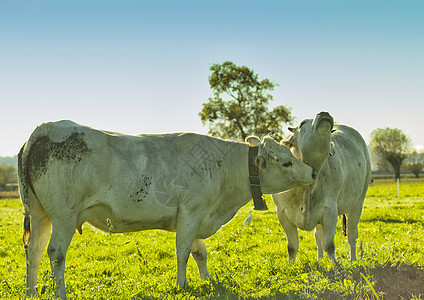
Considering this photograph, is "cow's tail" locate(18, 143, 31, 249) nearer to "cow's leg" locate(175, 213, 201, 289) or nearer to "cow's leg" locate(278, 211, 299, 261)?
"cow's leg" locate(175, 213, 201, 289)

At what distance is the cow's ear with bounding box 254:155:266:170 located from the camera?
20.6ft

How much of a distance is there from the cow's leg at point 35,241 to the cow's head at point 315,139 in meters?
3.82

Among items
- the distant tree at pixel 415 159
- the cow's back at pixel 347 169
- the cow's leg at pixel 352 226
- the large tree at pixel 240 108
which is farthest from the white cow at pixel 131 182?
the distant tree at pixel 415 159

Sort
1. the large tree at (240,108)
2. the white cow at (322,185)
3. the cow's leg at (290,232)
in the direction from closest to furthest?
1. the white cow at (322,185)
2. the cow's leg at (290,232)
3. the large tree at (240,108)

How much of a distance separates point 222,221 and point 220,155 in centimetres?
100

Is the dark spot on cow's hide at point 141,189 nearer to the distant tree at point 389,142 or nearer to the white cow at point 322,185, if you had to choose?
the white cow at point 322,185

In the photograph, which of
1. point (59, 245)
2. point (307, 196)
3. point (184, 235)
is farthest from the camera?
point (307, 196)

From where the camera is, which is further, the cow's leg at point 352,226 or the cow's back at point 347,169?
the cow's leg at point 352,226

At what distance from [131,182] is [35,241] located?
157 cm

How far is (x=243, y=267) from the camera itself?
25.1 feet

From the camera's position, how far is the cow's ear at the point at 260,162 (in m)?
6.27

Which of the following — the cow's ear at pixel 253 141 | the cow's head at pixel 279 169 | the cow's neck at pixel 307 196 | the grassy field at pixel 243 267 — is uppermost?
the cow's ear at pixel 253 141

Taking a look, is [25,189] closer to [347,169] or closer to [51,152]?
[51,152]

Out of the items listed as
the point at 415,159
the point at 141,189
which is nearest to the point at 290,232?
the point at 141,189
